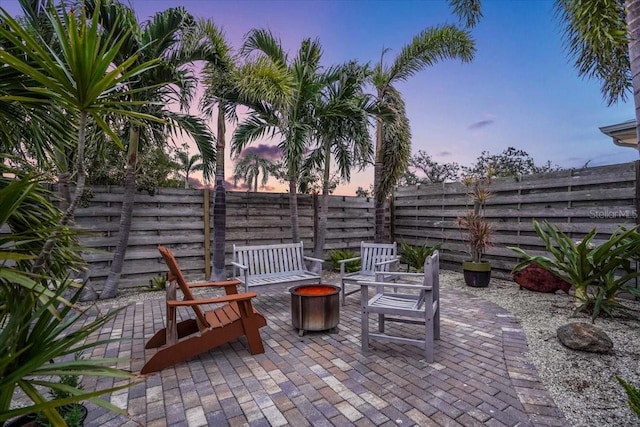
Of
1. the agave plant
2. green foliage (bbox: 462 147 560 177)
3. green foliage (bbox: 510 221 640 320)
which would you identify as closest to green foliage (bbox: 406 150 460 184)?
green foliage (bbox: 462 147 560 177)

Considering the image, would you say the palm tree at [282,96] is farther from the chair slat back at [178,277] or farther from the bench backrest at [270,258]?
the chair slat back at [178,277]

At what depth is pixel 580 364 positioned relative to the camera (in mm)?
2629

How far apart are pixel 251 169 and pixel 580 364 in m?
21.9

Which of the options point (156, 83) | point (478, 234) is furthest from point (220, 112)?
point (478, 234)

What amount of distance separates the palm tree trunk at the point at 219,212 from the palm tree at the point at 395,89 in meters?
3.13

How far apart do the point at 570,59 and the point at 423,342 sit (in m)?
3.81

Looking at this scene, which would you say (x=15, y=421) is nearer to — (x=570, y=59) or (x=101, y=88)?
(x=101, y=88)

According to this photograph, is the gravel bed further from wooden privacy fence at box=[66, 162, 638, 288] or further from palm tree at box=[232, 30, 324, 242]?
palm tree at box=[232, 30, 324, 242]

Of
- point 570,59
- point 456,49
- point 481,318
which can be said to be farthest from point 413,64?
point 481,318

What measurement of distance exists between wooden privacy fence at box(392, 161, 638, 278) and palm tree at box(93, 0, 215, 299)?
5.44 metres

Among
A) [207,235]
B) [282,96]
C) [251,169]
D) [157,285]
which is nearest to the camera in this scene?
[282,96]

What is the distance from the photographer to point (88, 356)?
114 inches

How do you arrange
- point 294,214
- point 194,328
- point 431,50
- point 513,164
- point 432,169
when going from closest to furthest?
point 194,328, point 294,214, point 431,50, point 513,164, point 432,169

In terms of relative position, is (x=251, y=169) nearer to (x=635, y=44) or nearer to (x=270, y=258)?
(x=270, y=258)
